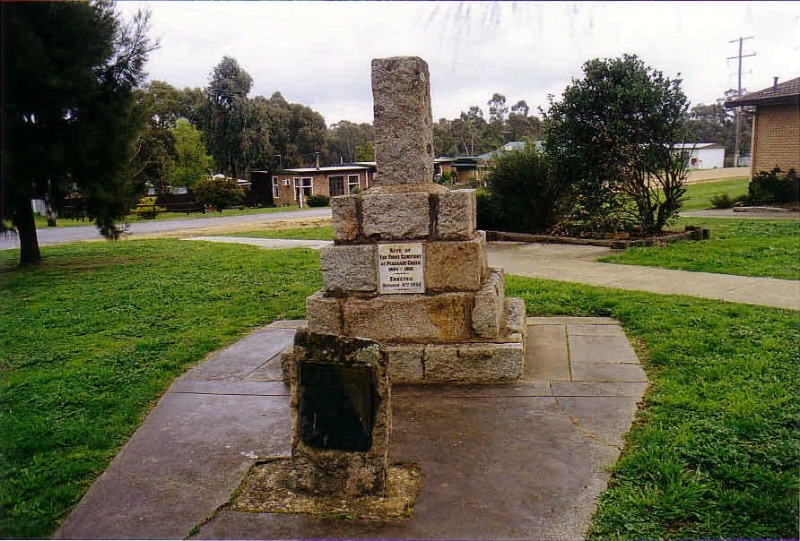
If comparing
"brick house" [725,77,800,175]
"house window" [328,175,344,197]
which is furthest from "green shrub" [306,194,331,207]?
"brick house" [725,77,800,175]

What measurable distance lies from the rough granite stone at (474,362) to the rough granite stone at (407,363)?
0.05 metres

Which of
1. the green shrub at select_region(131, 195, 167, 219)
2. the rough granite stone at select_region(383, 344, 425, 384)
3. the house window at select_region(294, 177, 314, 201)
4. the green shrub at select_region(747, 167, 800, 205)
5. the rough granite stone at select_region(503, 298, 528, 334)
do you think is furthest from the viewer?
the house window at select_region(294, 177, 314, 201)

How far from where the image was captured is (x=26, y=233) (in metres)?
12.4

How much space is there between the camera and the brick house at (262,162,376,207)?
45.3m

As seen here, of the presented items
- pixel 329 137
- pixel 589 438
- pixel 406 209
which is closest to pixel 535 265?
pixel 406 209

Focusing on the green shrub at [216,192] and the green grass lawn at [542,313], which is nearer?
the green grass lawn at [542,313]

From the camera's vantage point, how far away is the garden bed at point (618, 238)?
37.4 ft

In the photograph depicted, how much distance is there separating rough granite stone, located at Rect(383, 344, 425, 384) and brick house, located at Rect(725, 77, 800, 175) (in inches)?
756

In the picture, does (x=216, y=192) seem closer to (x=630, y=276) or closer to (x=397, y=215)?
(x=630, y=276)

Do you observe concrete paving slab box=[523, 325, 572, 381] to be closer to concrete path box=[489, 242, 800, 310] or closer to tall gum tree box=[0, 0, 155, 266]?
concrete path box=[489, 242, 800, 310]

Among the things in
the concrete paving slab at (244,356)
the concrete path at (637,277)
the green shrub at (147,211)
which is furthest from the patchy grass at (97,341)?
the green shrub at (147,211)

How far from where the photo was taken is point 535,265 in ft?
33.5

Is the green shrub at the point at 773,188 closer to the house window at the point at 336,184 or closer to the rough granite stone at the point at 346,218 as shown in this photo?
the rough granite stone at the point at 346,218

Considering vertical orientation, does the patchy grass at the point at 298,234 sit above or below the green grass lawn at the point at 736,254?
below
